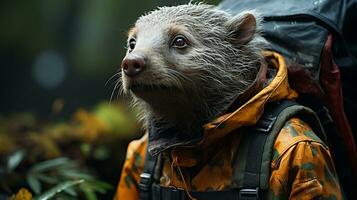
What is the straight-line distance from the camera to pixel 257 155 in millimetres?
3551

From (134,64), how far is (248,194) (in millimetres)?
960

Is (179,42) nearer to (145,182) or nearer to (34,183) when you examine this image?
(145,182)

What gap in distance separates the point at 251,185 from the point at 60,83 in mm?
6582

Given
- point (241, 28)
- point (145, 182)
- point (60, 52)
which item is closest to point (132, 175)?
point (145, 182)

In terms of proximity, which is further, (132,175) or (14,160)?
(14,160)

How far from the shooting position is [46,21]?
382 inches

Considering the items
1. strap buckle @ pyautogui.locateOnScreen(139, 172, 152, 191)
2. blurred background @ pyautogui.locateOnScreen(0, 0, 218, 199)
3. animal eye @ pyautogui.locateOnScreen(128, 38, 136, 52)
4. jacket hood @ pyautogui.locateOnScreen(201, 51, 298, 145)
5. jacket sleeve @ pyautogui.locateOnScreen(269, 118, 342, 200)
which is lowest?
blurred background @ pyautogui.locateOnScreen(0, 0, 218, 199)

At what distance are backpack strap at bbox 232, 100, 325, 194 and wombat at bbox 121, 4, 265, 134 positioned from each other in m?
0.27

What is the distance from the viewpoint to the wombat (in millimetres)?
3605

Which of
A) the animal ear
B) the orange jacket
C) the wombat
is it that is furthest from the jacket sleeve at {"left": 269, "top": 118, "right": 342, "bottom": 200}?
the animal ear

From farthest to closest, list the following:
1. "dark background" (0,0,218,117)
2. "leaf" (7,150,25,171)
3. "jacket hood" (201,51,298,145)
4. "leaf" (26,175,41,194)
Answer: "dark background" (0,0,218,117) → "leaf" (7,150,25,171) → "leaf" (26,175,41,194) → "jacket hood" (201,51,298,145)

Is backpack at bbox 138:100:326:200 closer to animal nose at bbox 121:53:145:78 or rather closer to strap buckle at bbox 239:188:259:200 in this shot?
strap buckle at bbox 239:188:259:200

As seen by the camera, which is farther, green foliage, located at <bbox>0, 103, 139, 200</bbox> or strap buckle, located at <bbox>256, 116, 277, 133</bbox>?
green foliage, located at <bbox>0, 103, 139, 200</bbox>

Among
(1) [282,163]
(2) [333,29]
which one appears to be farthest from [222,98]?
(2) [333,29]
